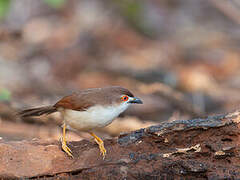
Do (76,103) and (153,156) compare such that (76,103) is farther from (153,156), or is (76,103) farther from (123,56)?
(123,56)

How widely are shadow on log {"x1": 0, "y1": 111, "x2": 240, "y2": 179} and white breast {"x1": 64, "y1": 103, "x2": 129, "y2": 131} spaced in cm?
32

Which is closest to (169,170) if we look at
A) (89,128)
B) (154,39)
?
(89,128)

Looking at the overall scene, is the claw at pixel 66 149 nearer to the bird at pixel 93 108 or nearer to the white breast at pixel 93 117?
the bird at pixel 93 108

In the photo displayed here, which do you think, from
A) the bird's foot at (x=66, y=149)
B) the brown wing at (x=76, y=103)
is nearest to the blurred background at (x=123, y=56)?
the brown wing at (x=76, y=103)

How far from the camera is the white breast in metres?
4.45

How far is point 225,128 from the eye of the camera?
4066 millimetres

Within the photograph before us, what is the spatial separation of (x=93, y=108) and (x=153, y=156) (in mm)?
978

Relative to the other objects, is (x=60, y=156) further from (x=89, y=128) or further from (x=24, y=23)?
(x=24, y=23)

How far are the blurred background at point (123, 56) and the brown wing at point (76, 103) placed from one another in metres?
1.37

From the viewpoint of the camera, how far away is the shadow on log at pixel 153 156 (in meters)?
3.87

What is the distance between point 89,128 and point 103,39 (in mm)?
11580

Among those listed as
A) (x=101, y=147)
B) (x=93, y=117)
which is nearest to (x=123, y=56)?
(x=93, y=117)

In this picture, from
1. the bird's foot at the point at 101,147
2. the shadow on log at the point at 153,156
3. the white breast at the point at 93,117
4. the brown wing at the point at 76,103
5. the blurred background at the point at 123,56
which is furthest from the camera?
the blurred background at the point at 123,56

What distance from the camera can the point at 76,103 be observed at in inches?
182
